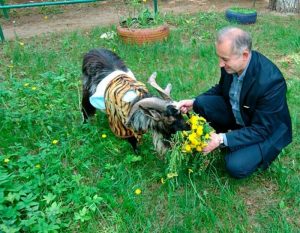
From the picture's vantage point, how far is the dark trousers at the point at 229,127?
118 inches

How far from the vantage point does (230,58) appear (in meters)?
2.70

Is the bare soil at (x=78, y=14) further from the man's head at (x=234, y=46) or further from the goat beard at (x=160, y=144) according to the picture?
the man's head at (x=234, y=46)

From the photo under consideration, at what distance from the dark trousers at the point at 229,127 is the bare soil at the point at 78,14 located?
4.68m

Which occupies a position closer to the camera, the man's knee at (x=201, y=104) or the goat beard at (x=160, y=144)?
the goat beard at (x=160, y=144)

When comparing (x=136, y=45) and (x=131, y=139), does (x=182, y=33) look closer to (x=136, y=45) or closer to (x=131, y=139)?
(x=136, y=45)

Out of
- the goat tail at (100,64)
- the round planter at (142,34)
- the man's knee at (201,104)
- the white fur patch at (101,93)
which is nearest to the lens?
the man's knee at (201,104)

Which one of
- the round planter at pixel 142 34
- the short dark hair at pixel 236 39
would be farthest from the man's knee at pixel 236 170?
the round planter at pixel 142 34

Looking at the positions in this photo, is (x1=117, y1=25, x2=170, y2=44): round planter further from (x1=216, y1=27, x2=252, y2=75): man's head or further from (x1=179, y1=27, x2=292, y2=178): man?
(x1=216, y1=27, x2=252, y2=75): man's head

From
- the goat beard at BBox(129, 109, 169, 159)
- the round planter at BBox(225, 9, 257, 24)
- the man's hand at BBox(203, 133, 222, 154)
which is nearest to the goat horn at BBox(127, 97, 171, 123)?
the goat beard at BBox(129, 109, 169, 159)

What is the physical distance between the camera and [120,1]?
925 centimetres

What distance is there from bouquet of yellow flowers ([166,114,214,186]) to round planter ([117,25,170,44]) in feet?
10.3

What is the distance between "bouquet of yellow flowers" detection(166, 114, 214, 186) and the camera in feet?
9.45

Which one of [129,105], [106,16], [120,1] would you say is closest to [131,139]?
[129,105]

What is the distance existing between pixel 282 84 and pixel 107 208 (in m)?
1.71
